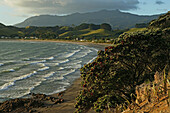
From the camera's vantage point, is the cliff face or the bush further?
the bush

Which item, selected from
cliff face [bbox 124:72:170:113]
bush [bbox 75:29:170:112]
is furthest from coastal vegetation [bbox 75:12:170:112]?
cliff face [bbox 124:72:170:113]

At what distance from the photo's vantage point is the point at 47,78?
1105 inches

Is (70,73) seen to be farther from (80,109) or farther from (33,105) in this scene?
(80,109)

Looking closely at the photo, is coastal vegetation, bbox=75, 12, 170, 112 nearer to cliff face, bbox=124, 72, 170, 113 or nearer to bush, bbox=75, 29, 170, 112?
bush, bbox=75, 29, 170, 112

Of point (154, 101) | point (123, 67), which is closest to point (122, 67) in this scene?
point (123, 67)

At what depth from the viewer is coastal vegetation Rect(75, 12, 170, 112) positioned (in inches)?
396

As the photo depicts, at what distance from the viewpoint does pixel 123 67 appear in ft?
34.6

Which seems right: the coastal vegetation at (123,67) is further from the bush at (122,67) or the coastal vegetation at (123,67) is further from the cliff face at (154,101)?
the cliff face at (154,101)

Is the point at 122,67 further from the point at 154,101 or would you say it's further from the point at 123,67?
the point at 154,101

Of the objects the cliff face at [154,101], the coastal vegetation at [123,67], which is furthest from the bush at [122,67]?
the cliff face at [154,101]

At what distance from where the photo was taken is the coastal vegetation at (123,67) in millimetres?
10047

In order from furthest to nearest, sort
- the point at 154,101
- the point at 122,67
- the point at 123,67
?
the point at 123,67, the point at 122,67, the point at 154,101

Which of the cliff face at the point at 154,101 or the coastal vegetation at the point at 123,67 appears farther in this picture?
the coastal vegetation at the point at 123,67

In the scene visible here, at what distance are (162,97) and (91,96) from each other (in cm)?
446
